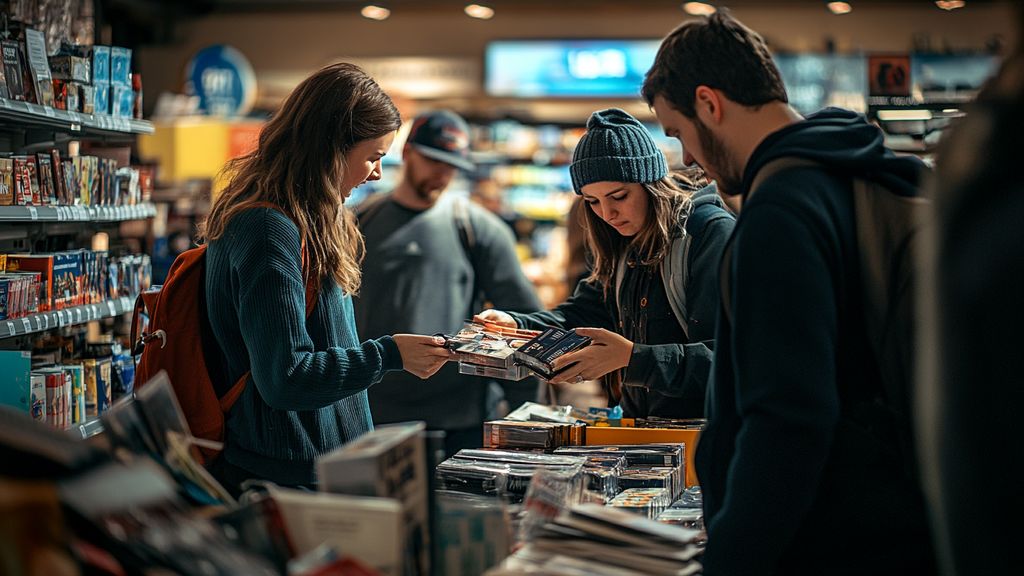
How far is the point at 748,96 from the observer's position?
6.18 ft

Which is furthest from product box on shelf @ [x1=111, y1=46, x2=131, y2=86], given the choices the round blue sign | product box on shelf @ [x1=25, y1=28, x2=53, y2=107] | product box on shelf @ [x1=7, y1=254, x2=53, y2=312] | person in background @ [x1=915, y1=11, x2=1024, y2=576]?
the round blue sign

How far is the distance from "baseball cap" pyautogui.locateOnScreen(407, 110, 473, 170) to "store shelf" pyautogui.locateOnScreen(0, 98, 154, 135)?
1.16 meters

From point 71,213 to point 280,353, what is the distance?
1864 millimetres

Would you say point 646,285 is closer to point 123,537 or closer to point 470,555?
point 470,555

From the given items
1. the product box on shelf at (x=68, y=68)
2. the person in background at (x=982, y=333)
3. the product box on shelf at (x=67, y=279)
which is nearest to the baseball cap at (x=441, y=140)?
the product box on shelf at (x=68, y=68)

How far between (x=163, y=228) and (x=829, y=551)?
6.54 meters

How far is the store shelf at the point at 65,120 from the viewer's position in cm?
332

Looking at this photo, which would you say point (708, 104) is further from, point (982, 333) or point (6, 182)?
point (6, 182)

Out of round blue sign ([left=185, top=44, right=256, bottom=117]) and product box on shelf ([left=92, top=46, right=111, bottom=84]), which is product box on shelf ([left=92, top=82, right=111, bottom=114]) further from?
round blue sign ([left=185, top=44, right=256, bottom=117])

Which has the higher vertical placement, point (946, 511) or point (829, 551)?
point (946, 511)

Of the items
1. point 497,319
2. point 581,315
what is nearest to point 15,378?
point 497,319

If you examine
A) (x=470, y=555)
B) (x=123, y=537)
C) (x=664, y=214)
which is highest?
(x=664, y=214)

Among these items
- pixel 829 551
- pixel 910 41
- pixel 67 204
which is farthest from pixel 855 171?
pixel 910 41

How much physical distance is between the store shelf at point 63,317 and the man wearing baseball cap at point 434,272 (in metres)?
0.97
